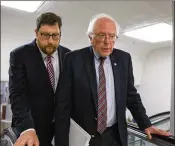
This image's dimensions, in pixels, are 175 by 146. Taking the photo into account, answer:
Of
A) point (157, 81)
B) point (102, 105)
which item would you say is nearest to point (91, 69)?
point (102, 105)

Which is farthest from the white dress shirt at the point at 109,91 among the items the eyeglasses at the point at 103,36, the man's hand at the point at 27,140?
the man's hand at the point at 27,140

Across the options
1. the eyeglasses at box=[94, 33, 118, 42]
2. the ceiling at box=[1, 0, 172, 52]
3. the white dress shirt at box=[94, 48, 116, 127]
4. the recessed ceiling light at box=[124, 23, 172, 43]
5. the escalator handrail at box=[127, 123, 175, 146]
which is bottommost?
the escalator handrail at box=[127, 123, 175, 146]

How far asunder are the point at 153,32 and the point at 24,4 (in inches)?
129

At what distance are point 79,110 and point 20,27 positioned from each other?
4.05m

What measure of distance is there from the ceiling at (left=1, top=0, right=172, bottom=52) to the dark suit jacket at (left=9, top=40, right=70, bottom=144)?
247cm

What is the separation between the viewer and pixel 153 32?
599 centimetres

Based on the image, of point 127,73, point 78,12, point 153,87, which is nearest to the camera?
point 127,73

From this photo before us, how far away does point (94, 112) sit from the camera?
1.67m

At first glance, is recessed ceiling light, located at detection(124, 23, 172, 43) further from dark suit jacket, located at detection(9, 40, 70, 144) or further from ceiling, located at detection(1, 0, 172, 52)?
dark suit jacket, located at detection(9, 40, 70, 144)

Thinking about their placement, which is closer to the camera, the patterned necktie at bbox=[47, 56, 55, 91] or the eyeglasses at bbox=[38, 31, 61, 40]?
the eyeglasses at bbox=[38, 31, 61, 40]

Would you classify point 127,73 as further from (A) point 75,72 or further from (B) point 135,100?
(A) point 75,72

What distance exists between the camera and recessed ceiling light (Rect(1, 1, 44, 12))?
13.2ft

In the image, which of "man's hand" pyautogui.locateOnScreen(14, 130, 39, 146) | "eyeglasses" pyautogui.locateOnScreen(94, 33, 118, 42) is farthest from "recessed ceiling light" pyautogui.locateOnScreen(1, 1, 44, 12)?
"man's hand" pyautogui.locateOnScreen(14, 130, 39, 146)

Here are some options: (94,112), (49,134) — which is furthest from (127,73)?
(49,134)
